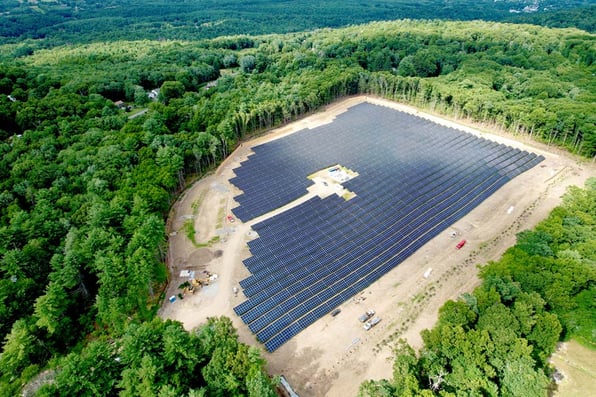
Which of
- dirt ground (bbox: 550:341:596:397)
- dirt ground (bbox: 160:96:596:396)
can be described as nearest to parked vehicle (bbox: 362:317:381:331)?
dirt ground (bbox: 160:96:596:396)

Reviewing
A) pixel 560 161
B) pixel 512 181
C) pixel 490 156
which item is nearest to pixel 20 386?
pixel 512 181

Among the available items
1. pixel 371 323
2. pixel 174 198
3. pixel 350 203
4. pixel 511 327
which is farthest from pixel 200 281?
pixel 511 327

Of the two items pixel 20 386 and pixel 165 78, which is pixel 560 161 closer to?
pixel 20 386

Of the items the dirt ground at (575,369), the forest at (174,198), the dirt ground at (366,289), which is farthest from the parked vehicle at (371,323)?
the dirt ground at (575,369)

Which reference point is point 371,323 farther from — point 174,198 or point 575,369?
point 174,198

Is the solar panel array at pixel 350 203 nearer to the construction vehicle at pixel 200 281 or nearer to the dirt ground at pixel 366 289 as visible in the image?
the dirt ground at pixel 366 289

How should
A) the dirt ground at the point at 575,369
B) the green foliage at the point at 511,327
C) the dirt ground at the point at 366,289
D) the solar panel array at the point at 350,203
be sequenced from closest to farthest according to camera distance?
the green foliage at the point at 511,327 < the dirt ground at the point at 575,369 < the dirt ground at the point at 366,289 < the solar panel array at the point at 350,203

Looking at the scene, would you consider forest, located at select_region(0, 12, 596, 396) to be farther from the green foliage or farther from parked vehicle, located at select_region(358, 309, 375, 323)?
parked vehicle, located at select_region(358, 309, 375, 323)
